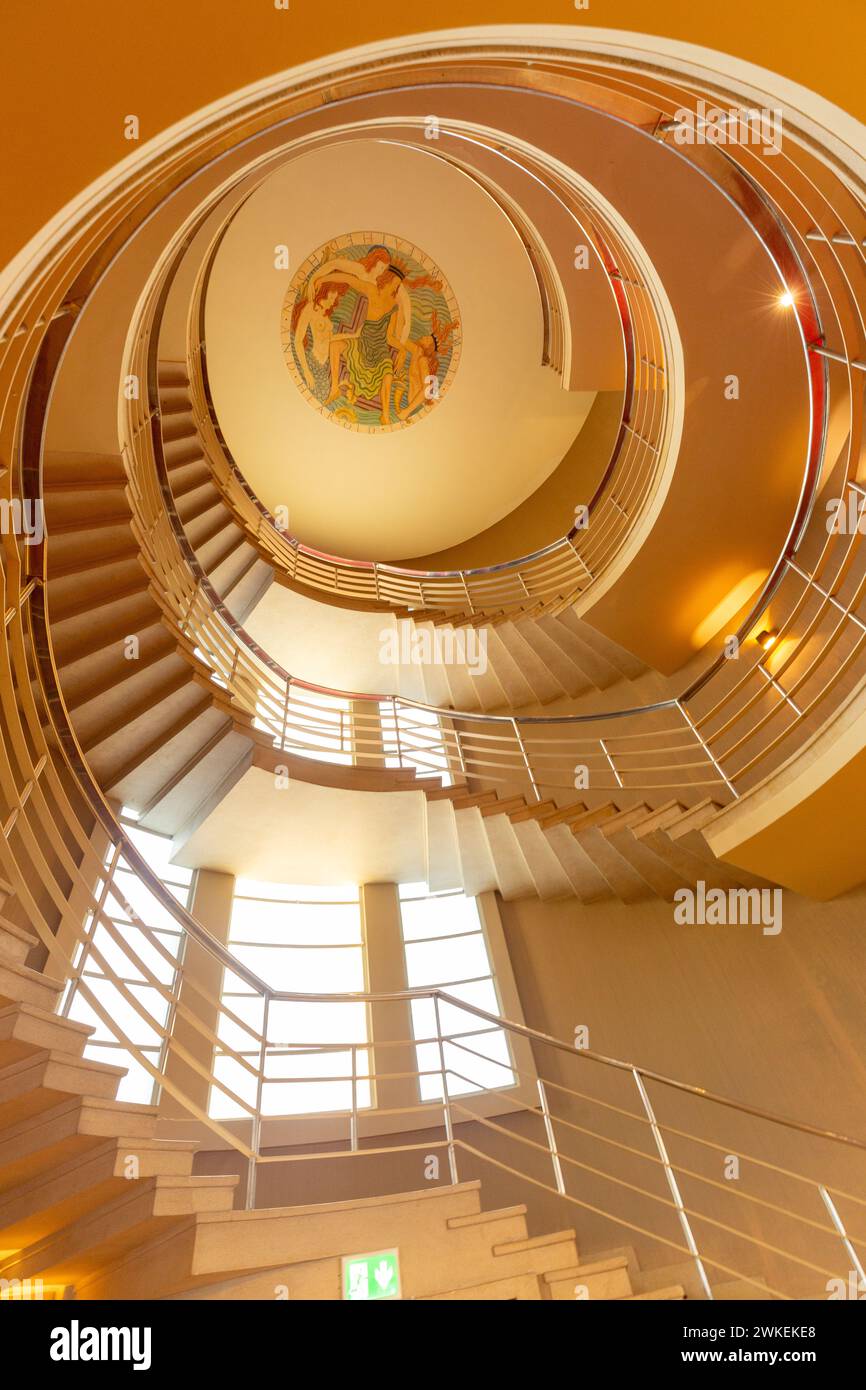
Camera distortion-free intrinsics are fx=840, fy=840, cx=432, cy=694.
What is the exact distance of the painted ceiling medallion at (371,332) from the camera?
8.41m

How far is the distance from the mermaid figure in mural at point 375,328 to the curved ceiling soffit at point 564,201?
5.85 ft

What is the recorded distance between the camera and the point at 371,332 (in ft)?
29.0

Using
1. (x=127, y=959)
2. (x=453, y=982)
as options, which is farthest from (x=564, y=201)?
(x=127, y=959)

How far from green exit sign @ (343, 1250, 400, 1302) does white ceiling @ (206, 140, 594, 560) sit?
7.23m

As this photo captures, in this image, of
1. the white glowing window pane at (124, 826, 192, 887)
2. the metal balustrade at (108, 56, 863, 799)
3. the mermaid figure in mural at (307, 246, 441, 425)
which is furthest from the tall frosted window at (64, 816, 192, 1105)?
the mermaid figure in mural at (307, 246, 441, 425)

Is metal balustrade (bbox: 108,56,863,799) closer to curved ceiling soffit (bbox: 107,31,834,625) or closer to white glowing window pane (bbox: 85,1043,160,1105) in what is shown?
curved ceiling soffit (bbox: 107,31,834,625)

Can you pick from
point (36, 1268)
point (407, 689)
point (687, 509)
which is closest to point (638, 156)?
point (687, 509)

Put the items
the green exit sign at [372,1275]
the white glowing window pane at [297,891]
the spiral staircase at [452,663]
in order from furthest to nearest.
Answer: the white glowing window pane at [297,891]
the green exit sign at [372,1275]
the spiral staircase at [452,663]

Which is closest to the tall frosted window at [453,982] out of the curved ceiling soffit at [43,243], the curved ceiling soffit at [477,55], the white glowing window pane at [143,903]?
the white glowing window pane at [143,903]

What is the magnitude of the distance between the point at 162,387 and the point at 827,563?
4762mm

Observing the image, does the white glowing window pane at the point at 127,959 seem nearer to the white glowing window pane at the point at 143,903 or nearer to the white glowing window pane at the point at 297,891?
the white glowing window pane at the point at 143,903

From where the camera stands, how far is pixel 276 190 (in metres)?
7.77

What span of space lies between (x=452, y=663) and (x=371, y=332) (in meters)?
3.98
